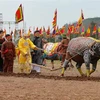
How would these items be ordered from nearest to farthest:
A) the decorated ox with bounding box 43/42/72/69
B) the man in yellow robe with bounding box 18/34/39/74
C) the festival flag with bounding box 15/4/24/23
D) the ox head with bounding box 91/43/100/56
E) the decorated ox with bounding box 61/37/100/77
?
the ox head with bounding box 91/43/100/56, the decorated ox with bounding box 61/37/100/77, the man in yellow robe with bounding box 18/34/39/74, the decorated ox with bounding box 43/42/72/69, the festival flag with bounding box 15/4/24/23

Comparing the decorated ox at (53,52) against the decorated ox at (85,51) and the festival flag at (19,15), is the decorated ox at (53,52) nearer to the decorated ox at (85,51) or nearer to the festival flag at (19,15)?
the festival flag at (19,15)

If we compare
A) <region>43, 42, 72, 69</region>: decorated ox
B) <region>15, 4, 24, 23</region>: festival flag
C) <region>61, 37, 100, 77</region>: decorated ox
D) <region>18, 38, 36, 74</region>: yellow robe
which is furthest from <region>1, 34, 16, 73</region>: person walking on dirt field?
<region>15, 4, 24, 23</region>: festival flag

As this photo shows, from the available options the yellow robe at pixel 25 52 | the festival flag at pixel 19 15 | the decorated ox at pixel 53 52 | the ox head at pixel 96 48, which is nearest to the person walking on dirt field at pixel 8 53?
the yellow robe at pixel 25 52

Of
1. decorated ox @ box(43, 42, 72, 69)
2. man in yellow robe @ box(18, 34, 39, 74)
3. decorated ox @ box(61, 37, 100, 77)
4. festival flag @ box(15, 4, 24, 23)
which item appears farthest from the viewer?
festival flag @ box(15, 4, 24, 23)

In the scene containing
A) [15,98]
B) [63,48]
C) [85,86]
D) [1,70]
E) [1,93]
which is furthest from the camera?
[63,48]

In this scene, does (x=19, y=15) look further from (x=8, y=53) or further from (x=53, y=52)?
(x=8, y=53)

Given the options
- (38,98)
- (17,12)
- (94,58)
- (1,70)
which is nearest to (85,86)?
(38,98)

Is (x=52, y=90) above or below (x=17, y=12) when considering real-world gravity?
below

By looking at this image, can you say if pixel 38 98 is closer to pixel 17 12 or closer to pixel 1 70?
pixel 1 70

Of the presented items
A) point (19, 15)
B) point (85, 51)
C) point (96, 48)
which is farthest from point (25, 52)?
point (19, 15)

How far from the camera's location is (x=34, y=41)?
1579 cm

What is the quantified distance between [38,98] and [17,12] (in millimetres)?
18110

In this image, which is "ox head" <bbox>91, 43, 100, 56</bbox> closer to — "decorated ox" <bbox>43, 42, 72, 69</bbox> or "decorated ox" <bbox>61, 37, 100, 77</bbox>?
"decorated ox" <bbox>61, 37, 100, 77</bbox>

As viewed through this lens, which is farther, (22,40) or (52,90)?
(22,40)
